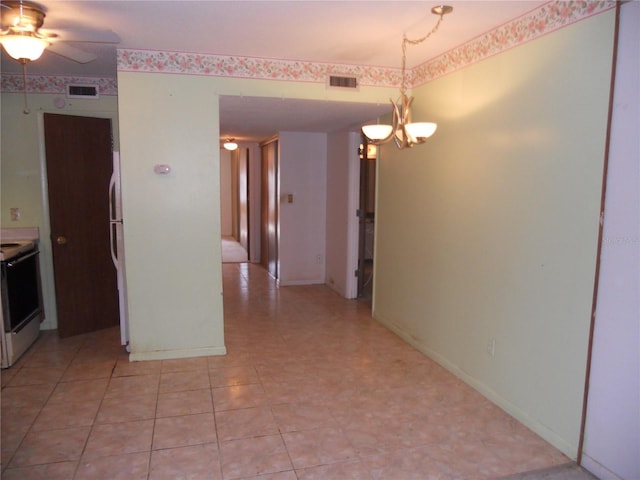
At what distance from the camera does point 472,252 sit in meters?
3.20

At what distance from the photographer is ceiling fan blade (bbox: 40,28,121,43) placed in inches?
116

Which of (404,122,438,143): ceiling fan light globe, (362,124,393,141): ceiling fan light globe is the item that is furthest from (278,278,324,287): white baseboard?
(404,122,438,143): ceiling fan light globe

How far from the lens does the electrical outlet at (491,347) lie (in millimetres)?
3012

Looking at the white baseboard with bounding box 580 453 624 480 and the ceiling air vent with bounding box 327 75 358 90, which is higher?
the ceiling air vent with bounding box 327 75 358 90

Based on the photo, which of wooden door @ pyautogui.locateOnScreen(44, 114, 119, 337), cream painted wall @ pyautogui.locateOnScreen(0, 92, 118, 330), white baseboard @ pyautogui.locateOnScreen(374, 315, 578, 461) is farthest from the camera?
cream painted wall @ pyautogui.locateOnScreen(0, 92, 118, 330)

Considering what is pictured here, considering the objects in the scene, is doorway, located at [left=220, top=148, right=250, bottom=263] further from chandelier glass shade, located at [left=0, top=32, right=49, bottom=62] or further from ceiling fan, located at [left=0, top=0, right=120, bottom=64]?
chandelier glass shade, located at [left=0, top=32, right=49, bottom=62]

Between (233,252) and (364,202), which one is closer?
(364,202)

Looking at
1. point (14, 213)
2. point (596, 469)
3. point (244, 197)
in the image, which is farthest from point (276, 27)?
point (244, 197)

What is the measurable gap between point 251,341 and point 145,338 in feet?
3.01

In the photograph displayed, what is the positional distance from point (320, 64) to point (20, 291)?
9.99ft

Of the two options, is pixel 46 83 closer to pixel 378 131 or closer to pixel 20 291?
pixel 20 291

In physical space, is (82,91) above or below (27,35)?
above

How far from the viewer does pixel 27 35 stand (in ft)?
7.63

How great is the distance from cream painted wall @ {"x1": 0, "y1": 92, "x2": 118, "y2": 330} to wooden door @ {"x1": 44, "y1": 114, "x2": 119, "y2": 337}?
214 mm
